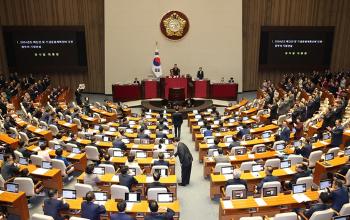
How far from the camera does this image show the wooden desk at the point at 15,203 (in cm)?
871

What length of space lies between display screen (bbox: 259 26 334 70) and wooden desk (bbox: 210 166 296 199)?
16.3m

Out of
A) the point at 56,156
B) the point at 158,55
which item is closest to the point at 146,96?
the point at 158,55

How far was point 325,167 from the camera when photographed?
10.2 metres

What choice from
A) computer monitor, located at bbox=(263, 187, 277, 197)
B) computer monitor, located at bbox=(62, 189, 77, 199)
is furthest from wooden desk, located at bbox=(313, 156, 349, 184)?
computer monitor, located at bbox=(62, 189, 77, 199)

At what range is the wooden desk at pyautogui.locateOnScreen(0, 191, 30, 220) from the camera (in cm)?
871

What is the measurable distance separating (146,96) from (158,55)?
3034 mm

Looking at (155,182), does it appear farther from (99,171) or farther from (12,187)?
(12,187)

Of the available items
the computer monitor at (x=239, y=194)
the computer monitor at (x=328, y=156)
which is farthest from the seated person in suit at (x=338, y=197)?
the computer monitor at (x=328, y=156)

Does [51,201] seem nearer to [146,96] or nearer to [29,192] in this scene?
[29,192]

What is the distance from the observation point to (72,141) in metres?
13.0

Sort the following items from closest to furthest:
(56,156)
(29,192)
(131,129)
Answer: (29,192), (56,156), (131,129)

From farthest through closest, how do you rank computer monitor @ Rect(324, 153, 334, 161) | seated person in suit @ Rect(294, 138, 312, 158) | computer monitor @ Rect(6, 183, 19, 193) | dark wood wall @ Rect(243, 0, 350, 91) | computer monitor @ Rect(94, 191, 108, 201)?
dark wood wall @ Rect(243, 0, 350, 91) → seated person in suit @ Rect(294, 138, 312, 158) → computer monitor @ Rect(324, 153, 334, 161) → computer monitor @ Rect(6, 183, 19, 193) → computer monitor @ Rect(94, 191, 108, 201)

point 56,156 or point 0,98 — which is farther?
point 0,98

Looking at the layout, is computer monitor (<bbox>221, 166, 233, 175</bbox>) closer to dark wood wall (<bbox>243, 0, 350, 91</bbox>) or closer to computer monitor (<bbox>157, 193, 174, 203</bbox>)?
computer monitor (<bbox>157, 193, 174, 203</bbox>)
